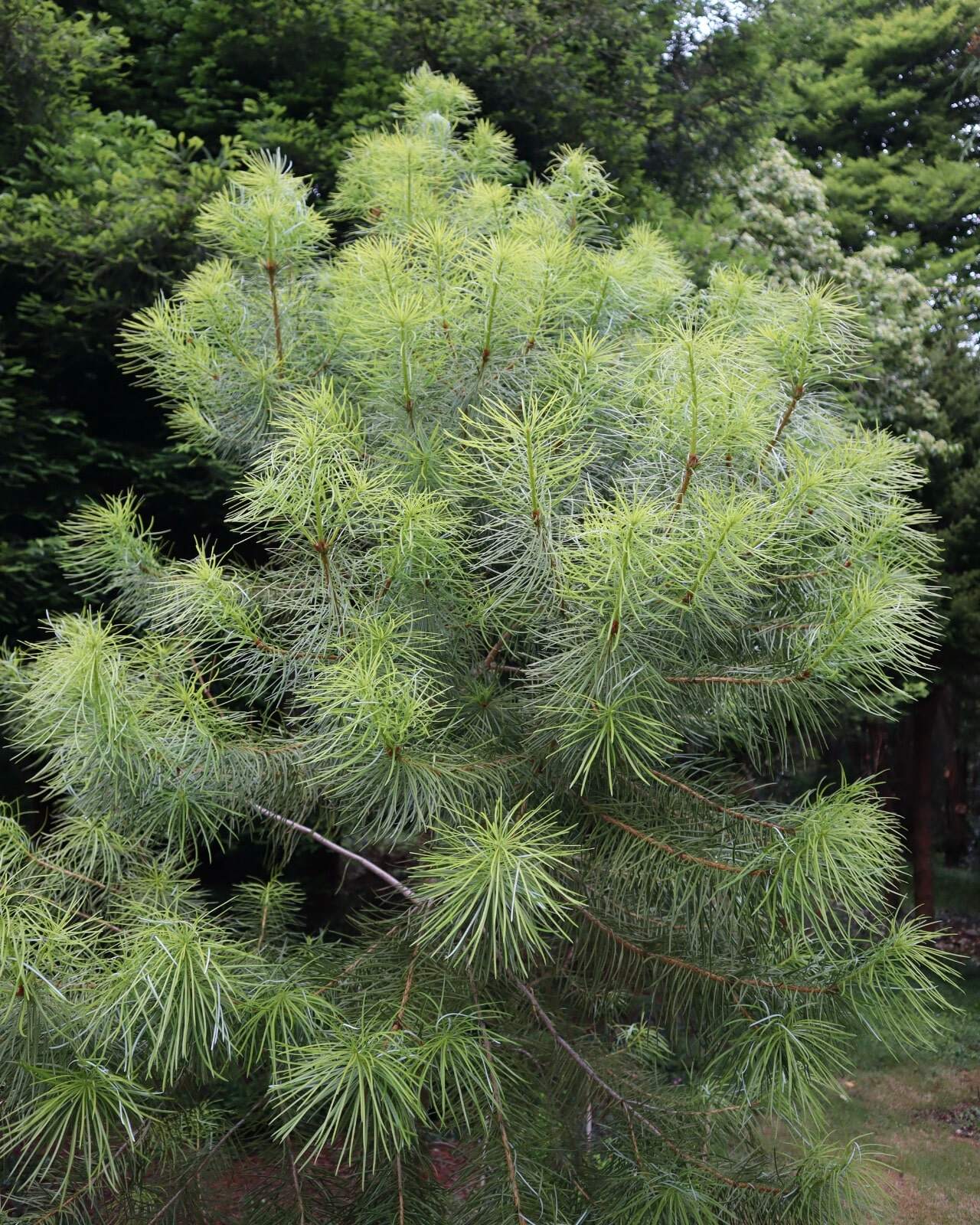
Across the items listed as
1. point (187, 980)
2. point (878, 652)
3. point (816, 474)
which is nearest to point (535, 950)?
point (187, 980)

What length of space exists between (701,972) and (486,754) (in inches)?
24.0

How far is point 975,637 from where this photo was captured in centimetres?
712

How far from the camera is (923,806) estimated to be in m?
8.77

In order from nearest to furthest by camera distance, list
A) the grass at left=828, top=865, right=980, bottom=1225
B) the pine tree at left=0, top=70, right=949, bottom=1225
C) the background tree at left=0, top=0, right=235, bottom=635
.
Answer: the pine tree at left=0, top=70, right=949, bottom=1225
the background tree at left=0, top=0, right=235, bottom=635
the grass at left=828, top=865, right=980, bottom=1225

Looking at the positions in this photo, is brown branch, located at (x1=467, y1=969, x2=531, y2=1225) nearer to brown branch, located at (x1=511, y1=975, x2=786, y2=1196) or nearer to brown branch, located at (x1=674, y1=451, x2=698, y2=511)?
brown branch, located at (x1=511, y1=975, x2=786, y2=1196)

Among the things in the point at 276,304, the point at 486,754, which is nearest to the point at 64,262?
the point at 276,304

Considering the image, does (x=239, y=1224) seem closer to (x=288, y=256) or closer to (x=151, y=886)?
(x=151, y=886)

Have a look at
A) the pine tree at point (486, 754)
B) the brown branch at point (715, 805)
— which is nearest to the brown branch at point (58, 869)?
the pine tree at point (486, 754)

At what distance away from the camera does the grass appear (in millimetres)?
4820

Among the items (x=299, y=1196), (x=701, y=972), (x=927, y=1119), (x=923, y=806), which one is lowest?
(x=927, y=1119)

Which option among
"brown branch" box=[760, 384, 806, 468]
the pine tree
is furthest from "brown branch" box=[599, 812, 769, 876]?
"brown branch" box=[760, 384, 806, 468]

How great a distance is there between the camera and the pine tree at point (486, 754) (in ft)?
5.87

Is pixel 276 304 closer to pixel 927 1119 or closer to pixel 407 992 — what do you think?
pixel 407 992

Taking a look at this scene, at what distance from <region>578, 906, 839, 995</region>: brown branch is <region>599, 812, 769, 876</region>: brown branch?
180mm
